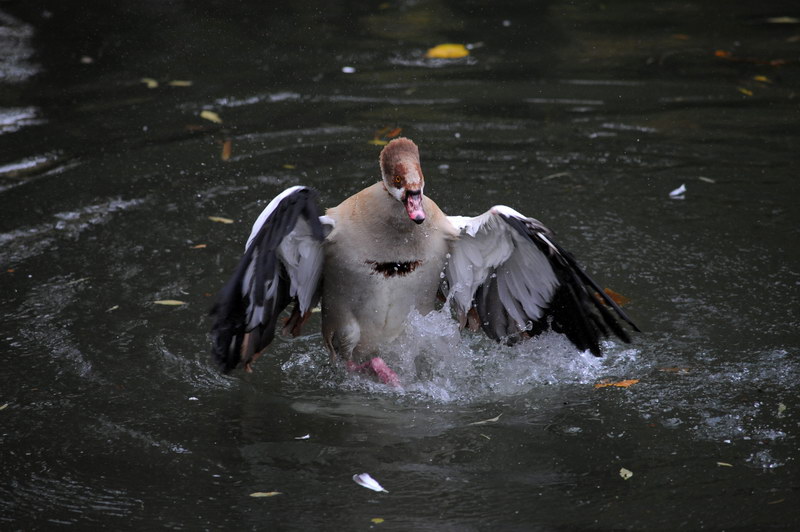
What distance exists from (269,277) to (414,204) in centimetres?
76

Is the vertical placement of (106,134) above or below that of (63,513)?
above

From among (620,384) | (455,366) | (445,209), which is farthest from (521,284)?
(445,209)

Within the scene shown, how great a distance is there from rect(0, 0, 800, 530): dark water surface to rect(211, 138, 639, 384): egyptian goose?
6.9 inches

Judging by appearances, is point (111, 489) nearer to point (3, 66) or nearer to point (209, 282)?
point (209, 282)

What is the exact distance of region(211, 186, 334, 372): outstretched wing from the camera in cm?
404

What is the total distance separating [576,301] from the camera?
471 centimetres

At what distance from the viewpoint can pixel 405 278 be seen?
4.89m

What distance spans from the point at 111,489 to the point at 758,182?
4.69m

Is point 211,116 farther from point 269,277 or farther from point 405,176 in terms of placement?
point 269,277

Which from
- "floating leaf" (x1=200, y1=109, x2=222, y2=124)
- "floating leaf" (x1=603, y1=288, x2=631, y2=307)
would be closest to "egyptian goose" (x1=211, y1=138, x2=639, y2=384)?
"floating leaf" (x1=603, y1=288, x2=631, y2=307)

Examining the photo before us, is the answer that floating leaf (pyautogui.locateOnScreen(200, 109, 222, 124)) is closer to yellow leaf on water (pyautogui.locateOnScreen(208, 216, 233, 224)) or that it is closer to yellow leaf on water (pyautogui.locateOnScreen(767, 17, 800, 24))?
yellow leaf on water (pyautogui.locateOnScreen(208, 216, 233, 224))

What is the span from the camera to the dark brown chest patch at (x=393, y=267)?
4828mm

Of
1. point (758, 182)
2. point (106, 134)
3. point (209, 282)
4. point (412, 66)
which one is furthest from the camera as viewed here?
point (412, 66)

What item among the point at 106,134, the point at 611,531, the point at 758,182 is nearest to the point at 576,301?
the point at 611,531
